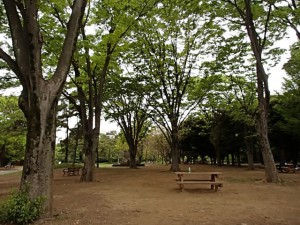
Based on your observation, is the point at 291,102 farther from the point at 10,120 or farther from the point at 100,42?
the point at 10,120

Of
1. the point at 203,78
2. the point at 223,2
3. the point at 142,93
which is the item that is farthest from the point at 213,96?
the point at 223,2

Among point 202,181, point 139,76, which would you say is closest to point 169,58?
point 139,76

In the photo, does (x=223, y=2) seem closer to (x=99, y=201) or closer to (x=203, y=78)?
(x=203, y=78)

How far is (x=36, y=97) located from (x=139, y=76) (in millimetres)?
17077

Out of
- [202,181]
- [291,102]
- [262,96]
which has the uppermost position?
[291,102]

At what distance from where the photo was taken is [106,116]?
29406mm

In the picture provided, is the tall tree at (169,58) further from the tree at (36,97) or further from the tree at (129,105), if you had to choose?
the tree at (36,97)

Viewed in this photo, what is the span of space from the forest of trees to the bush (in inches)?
9.1

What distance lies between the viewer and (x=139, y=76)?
23.5 m

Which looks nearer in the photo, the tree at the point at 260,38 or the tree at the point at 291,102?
the tree at the point at 260,38

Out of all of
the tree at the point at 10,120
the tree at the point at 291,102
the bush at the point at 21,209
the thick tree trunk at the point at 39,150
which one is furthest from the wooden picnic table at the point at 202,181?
the tree at the point at 10,120

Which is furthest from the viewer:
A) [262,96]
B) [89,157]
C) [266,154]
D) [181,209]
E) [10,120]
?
[10,120]

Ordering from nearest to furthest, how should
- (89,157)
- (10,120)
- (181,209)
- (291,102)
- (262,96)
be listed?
(181,209) → (262,96) → (89,157) → (291,102) → (10,120)

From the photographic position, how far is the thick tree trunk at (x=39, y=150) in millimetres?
6609
